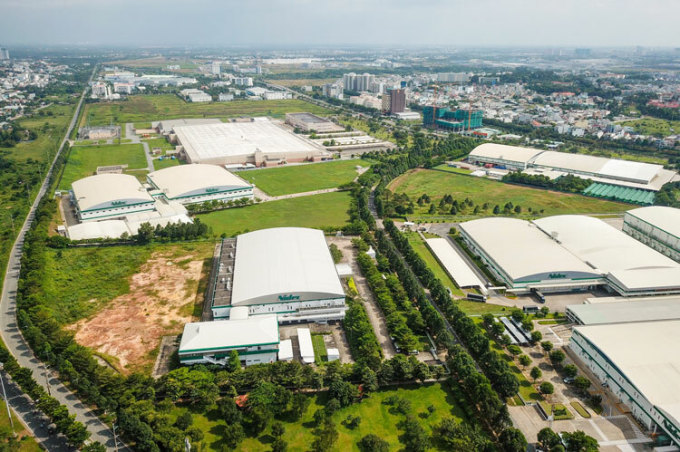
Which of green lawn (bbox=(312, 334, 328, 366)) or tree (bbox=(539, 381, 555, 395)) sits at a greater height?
tree (bbox=(539, 381, 555, 395))

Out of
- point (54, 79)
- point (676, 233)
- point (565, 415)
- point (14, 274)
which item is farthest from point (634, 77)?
point (54, 79)

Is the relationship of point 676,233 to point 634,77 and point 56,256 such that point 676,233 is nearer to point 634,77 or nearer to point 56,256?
point 56,256

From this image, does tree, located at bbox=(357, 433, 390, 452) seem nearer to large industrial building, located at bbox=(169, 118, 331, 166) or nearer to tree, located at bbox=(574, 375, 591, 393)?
tree, located at bbox=(574, 375, 591, 393)

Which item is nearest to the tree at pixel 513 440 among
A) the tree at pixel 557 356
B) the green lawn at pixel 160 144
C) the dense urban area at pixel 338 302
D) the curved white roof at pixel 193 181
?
the dense urban area at pixel 338 302

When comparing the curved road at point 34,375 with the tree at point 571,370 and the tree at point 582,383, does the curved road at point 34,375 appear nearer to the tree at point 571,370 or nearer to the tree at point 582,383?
the tree at point 582,383

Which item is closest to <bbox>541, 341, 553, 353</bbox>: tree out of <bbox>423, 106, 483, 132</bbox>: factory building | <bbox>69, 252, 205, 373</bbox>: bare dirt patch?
<bbox>69, 252, 205, 373</bbox>: bare dirt patch
